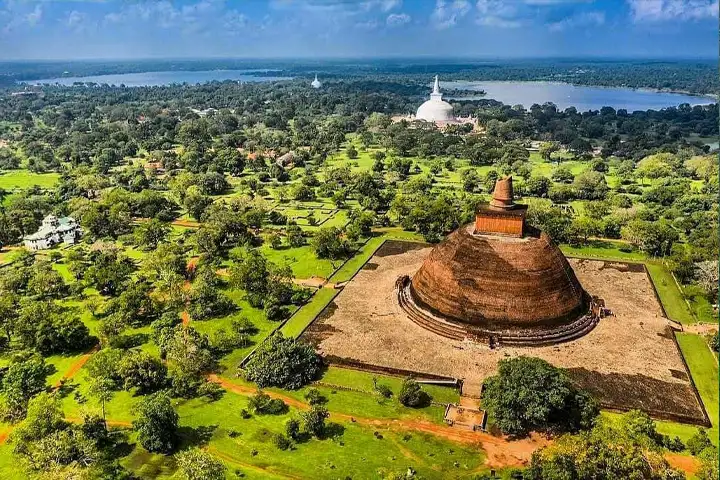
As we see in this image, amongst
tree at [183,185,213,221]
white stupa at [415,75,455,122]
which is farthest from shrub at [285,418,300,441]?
white stupa at [415,75,455,122]

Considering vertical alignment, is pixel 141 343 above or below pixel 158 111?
below

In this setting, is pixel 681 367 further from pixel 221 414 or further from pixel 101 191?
pixel 101 191

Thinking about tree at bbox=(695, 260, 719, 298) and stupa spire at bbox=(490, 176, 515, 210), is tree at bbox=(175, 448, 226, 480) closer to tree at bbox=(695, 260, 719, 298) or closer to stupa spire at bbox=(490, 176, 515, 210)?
stupa spire at bbox=(490, 176, 515, 210)

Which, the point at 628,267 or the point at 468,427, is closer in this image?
the point at 468,427

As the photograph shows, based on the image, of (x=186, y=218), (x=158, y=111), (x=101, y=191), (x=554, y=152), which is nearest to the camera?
(x=186, y=218)

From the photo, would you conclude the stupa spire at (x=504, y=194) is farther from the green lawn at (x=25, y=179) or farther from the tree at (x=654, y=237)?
the green lawn at (x=25, y=179)

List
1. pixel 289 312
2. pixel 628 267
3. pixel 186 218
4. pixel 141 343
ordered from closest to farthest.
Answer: pixel 141 343
pixel 289 312
pixel 628 267
pixel 186 218

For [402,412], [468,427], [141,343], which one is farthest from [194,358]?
[468,427]
